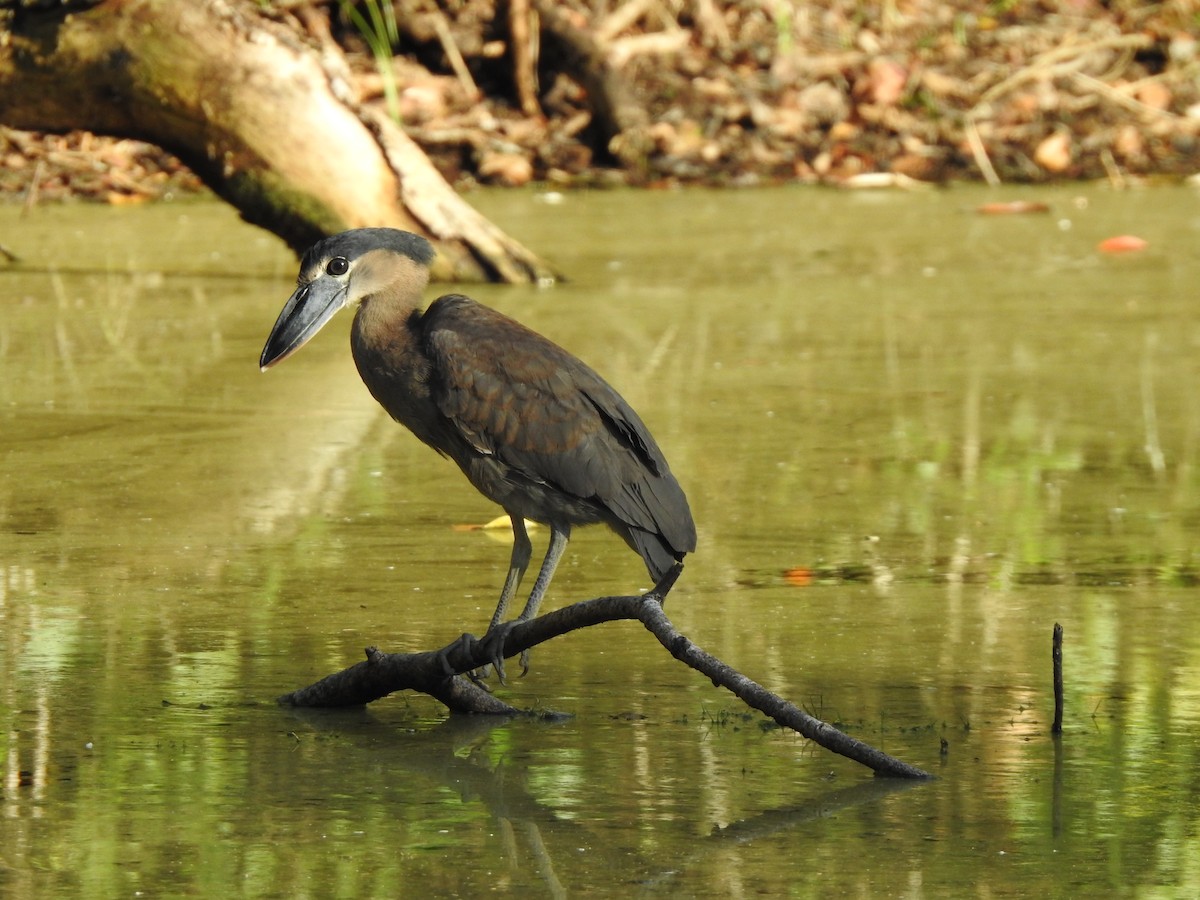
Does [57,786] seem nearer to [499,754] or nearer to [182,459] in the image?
[499,754]

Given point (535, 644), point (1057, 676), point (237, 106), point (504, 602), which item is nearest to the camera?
point (1057, 676)

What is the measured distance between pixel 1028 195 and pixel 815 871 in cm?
954

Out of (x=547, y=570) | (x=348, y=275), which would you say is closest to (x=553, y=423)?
(x=547, y=570)

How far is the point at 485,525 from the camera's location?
16.5 ft

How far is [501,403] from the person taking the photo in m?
3.86

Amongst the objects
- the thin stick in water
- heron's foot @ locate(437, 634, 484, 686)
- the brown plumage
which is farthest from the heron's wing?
the thin stick in water

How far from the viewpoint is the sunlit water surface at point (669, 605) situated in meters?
2.90

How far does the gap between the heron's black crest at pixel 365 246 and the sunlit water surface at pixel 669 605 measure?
0.71 metres

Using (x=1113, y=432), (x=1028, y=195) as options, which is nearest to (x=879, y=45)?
(x=1028, y=195)

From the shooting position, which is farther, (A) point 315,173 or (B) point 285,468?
(A) point 315,173

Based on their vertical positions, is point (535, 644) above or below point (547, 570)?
above

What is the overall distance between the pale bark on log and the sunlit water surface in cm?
48

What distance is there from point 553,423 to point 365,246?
1.77ft

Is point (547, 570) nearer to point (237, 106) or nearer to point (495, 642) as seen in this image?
point (495, 642)
